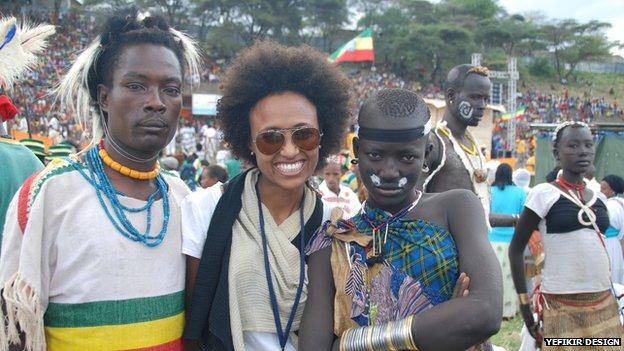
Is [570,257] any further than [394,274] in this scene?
Yes

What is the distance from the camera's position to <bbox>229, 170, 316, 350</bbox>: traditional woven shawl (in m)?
2.23

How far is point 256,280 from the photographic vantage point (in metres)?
2.25

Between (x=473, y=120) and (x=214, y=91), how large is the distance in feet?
105

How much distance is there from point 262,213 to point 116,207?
1.74 ft

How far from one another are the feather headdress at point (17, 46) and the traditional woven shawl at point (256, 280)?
1421mm

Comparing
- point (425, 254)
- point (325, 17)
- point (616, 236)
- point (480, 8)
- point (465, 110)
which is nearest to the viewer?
point (425, 254)

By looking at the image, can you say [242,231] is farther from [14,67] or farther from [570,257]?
[570,257]

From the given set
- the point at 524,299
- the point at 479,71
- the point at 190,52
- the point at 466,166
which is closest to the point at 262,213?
the point at 190,52

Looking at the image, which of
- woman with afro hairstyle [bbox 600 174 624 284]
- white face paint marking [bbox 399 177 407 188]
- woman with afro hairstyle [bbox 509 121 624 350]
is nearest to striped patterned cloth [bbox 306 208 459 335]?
white face paint marking [bbox 399 177 407 188]

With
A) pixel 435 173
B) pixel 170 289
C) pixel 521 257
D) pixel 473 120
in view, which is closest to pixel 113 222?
pixel 170 289

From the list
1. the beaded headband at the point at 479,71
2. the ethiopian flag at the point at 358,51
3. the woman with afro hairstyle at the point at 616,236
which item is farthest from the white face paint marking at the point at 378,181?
the ethiopian flag at the point at 358,51

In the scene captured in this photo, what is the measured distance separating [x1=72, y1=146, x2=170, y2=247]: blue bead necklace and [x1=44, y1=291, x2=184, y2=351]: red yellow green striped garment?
8.6 inches

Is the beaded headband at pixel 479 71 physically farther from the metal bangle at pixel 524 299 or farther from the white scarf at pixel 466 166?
the metal bangle at pixel 524 299

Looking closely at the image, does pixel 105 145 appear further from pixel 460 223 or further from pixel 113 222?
pixel 460 223
